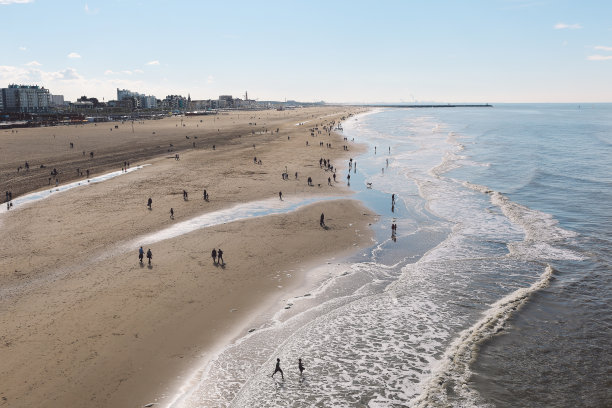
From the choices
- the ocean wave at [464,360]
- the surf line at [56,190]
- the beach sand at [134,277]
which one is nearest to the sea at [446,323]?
the ocean wave at [464,360]

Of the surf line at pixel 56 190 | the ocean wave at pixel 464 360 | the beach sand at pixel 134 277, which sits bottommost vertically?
the ocean wave at pixel 464 360

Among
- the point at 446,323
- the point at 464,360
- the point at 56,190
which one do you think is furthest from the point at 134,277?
the point at 56,190

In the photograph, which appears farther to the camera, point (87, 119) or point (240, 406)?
point (87, 119)

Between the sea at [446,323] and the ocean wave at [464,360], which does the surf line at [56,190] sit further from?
the ocean wave at [464,360]

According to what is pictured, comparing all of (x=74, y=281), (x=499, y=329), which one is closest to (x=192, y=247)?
(x=74, y=281)

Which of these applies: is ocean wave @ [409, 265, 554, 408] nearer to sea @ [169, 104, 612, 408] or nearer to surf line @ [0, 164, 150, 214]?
sea @ [169, 104, 612, 408]

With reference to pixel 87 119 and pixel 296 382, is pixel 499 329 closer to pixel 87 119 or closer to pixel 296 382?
pixel 296 382

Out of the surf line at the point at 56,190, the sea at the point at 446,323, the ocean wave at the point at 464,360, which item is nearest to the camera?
the ocean wave at the point at 464,360
